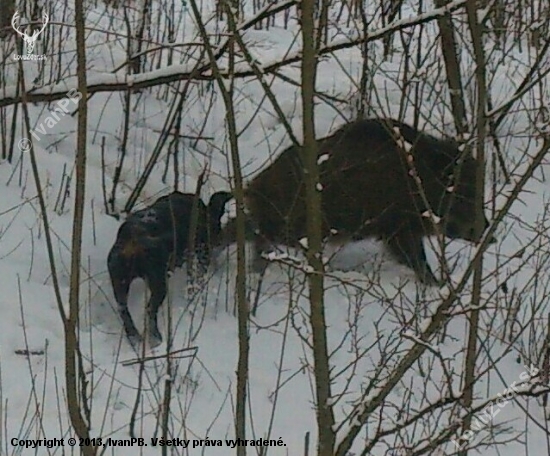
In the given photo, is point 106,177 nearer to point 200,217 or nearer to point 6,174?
point 6,174

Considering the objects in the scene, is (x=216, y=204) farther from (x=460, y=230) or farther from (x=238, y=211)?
(x=238, y=211)

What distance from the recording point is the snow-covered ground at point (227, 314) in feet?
14.9

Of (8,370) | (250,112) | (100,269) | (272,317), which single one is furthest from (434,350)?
(250,112)

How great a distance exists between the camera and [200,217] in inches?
255

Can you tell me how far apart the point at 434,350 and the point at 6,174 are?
4982mm

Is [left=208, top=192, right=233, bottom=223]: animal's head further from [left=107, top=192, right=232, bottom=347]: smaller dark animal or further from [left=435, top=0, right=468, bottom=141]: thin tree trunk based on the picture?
[left=435, top=0, right=468, bottom=141]: thin tree trunk

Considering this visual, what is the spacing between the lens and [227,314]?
6.22 m

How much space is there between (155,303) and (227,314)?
0.51 m

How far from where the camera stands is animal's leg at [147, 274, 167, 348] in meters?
5.87

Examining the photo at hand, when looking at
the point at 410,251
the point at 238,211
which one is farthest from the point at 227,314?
the point at 238,211

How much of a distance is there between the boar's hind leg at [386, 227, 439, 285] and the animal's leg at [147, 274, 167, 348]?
60.7 inches

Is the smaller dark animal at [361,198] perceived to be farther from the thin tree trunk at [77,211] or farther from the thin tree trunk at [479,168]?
the thin tree trunk at [77,211]

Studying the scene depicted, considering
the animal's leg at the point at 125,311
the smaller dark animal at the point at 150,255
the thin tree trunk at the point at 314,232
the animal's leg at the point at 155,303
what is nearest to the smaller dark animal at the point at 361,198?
the smaller dark animal at the point at 150,255

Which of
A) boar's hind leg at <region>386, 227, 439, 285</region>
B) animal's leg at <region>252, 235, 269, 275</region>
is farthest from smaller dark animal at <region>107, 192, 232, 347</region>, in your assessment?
boar's hind leg at <region>386, 227, 439, 285</region>
